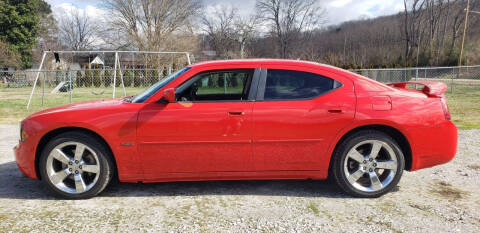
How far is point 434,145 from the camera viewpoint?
3334 mm

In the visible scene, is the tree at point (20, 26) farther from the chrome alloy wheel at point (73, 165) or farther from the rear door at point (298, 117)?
the rear door at point (298, 117)

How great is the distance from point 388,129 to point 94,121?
3.16 meters

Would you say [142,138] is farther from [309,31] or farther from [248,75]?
[309,31]

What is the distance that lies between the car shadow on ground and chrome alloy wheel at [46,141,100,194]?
0.24 meters

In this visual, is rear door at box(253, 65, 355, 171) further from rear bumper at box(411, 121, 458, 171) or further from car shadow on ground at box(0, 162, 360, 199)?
rear bumper at box(411, 121, 458, 171)

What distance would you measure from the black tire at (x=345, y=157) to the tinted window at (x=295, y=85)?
0.60m

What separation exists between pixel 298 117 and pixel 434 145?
1.55 metres

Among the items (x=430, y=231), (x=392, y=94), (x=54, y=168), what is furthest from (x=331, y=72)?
(x=54, y=168)

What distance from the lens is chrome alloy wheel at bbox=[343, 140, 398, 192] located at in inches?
131

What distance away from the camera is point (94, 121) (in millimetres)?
3203

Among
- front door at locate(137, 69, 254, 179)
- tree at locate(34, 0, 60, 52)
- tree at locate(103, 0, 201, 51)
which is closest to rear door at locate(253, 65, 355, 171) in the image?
front door at locate(137, 69, 254, 179)

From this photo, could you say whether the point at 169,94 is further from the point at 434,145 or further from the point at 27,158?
the point at 434,145

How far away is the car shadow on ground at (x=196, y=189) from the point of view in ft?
11.4

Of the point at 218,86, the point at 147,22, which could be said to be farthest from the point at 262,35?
the point at 218,86
